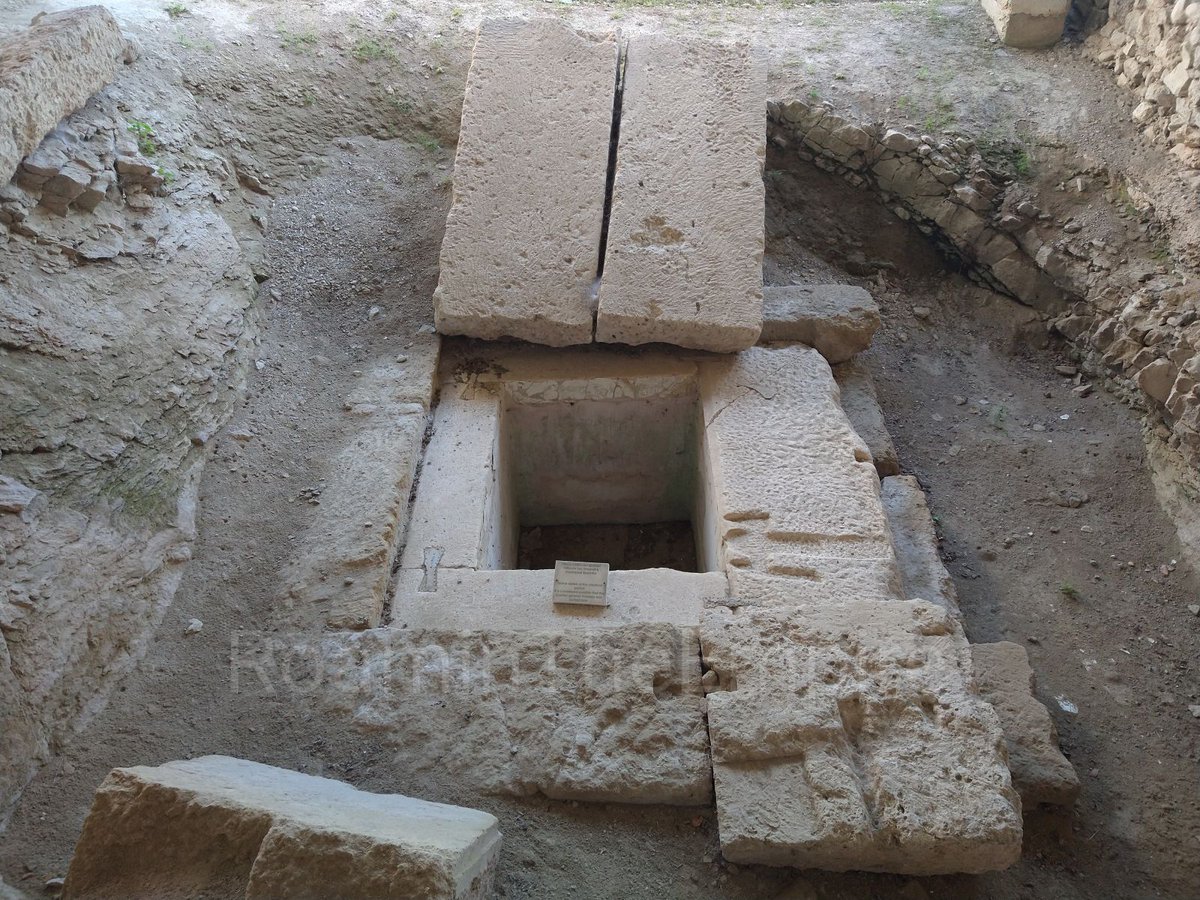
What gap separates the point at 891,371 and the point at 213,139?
3472mm

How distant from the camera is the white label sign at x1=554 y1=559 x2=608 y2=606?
2.89m

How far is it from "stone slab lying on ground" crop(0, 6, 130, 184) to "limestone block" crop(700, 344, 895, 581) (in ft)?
8.72

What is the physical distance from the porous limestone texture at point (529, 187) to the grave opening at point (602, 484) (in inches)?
16.8

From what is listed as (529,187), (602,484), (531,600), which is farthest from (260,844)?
(529,187)

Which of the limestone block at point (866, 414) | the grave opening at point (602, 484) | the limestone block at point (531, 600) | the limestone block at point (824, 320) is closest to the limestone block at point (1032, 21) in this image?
the limestone block at point (824, 320)

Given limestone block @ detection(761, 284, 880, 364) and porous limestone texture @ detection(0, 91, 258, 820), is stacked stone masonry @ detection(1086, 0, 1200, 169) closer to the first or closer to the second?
limestone block @ detection(761, 284, 880, 364)

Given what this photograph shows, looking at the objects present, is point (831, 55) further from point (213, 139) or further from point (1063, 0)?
point (213, 139)

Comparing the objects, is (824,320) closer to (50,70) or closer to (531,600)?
(531,600)

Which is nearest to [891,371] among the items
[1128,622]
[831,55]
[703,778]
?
[1128,622]

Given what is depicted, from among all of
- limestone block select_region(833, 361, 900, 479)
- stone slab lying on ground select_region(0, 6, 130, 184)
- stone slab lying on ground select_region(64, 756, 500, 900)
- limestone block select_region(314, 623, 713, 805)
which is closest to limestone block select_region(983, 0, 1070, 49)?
limestone block select_region(833, 361, 900, 479)

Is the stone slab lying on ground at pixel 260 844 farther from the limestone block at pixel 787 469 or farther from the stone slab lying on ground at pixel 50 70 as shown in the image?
the stone slab lying on ground at pixel 50 70

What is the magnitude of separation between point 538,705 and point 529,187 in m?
2.27

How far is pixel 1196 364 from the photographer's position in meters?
3.68

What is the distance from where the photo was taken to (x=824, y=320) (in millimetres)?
3965
